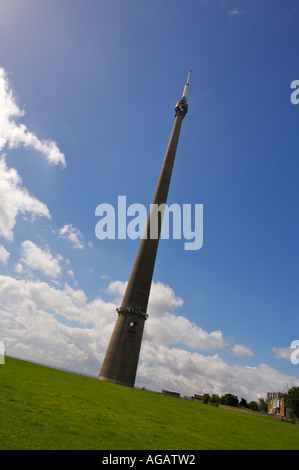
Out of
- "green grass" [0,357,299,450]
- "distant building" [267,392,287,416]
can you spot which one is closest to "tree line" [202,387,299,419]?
"distant building" [267,392,287,416]

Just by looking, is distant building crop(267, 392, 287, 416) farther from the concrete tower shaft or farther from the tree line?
the concrete tower shaft

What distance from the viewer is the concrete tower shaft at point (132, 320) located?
46562 mm

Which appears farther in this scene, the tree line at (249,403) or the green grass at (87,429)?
the tree line at (249,403)

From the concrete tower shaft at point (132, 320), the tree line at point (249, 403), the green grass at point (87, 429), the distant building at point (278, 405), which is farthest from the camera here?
the distant building at point (278, 405)

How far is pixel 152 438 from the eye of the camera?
12016mm

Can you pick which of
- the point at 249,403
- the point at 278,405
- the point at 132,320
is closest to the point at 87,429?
the point at 132,320

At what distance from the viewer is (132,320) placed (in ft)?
162

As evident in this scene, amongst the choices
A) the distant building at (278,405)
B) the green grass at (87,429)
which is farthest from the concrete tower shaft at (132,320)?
the distant building at (278,405)

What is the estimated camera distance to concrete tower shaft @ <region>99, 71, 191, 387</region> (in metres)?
46.6

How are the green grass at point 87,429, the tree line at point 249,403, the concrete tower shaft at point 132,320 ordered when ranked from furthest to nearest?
the tree line at point 249,403 < the concrete tower shaft at point 132,320 < the green grass at point 87,429

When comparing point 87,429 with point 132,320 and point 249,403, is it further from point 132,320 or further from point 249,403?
point 249,403

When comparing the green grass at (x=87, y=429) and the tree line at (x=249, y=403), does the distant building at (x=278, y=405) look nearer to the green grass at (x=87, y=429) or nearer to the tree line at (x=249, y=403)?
the tree line at (x=249, y=403)
